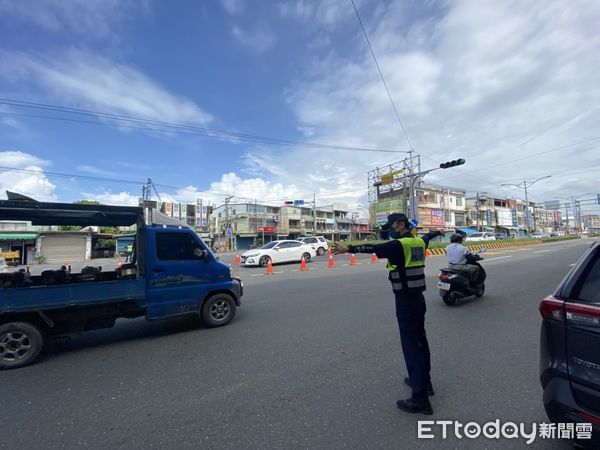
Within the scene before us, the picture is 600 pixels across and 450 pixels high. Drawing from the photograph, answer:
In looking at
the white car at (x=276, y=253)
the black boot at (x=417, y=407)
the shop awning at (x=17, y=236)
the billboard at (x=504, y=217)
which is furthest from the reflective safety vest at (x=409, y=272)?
the billboard at (x=504, y=217)

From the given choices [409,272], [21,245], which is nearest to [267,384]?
[409,272]

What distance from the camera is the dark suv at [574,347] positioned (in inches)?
70.4

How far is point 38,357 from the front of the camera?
4121 mm

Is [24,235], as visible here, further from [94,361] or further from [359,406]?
[359,406]

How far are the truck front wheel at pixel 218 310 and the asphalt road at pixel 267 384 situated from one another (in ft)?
0.64

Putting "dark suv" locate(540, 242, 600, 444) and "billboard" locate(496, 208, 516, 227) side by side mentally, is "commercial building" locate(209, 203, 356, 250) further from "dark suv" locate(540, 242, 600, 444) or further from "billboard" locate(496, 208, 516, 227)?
"dark suv" locate(540, 242, 600, 444)

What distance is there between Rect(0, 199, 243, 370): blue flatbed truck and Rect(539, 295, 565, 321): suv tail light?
4615 mm

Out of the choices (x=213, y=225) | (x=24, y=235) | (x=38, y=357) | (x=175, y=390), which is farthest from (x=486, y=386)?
(x=213, y=225)

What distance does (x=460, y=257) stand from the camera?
6805 millimetres

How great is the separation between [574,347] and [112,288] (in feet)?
17.3

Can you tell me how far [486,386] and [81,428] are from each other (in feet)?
12.7

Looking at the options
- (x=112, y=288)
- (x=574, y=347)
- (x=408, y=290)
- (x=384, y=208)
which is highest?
(x=384, y=208)

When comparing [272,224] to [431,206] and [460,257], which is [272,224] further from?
[460,257]

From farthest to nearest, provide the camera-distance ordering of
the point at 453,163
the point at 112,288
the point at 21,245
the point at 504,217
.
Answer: the point at 504,217 → the point at 21,245 → the point at 453,163 → the point at 112,288
